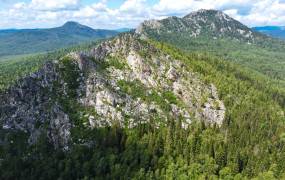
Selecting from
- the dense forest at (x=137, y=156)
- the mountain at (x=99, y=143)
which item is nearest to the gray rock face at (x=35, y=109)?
the mountain at (x=99, y=143)

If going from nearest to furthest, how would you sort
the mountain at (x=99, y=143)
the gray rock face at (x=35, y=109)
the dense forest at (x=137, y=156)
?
the dense forest at (x=137, y=156) → the mountain at (x=99, y=143) → the gray rock face at (x=35, y=109)

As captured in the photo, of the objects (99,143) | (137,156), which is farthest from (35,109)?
(137,156)

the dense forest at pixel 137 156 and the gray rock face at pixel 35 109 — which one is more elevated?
the gray rock face at pixel 35 109

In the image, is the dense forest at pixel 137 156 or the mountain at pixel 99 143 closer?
the dense forest at pixel 137 156

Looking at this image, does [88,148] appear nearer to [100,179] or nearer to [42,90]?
[100,179]

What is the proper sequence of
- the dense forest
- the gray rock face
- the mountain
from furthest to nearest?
1. the gray rock face
2. the mountain
3. the dense forest

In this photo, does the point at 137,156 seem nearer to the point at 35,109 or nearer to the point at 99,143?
the point at 99,143

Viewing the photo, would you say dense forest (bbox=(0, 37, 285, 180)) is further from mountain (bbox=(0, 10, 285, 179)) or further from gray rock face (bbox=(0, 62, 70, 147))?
gray rock face (bbox=(0, 62, 70, 147))

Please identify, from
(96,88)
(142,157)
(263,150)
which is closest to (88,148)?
(142,157)

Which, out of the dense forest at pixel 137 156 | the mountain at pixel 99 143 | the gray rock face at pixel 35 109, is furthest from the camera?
the gray rock face at pixel 35 109

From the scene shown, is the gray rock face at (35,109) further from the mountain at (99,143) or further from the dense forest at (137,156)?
the dense forest at (137,156)

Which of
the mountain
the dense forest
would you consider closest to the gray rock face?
the mountain
